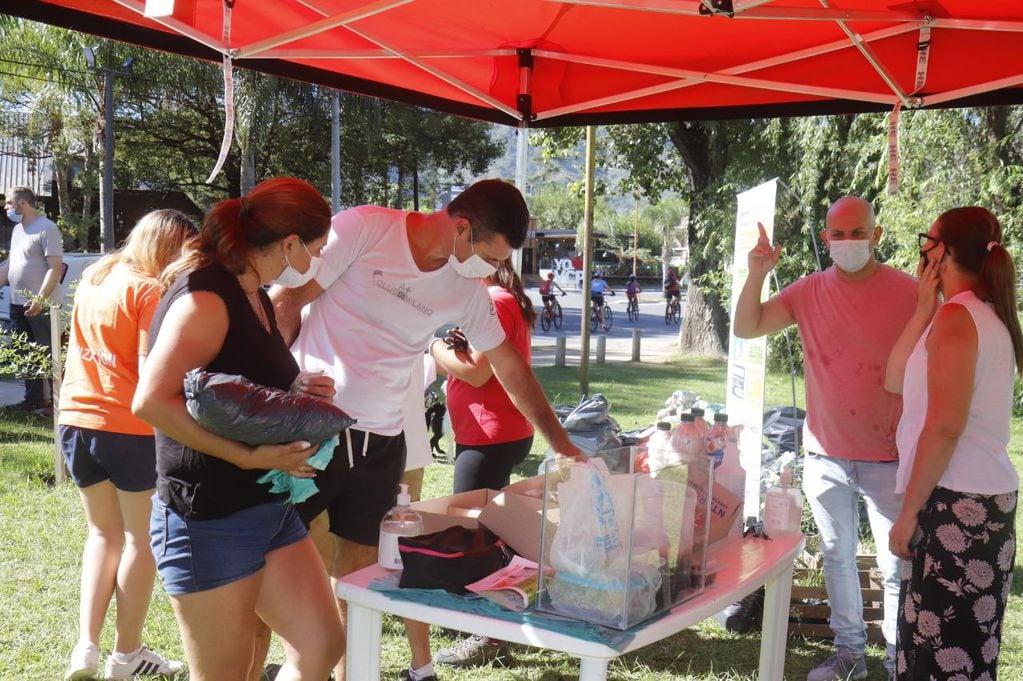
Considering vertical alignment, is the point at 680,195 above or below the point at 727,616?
above

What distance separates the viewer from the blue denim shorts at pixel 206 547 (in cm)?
203

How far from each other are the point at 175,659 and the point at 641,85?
2.84 metres

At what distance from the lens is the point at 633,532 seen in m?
1.90

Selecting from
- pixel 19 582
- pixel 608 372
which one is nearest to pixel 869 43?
pixel 19 582

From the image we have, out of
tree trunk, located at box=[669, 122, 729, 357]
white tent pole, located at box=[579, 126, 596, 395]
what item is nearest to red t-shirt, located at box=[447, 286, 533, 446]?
white tent pole, located at box=[579, 126, 596, 395]

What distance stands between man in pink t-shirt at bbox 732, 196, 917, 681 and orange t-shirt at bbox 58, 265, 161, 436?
220 cm

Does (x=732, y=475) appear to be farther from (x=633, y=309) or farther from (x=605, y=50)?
(x=633, y=309)

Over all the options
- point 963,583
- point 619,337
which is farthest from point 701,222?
point 963,583

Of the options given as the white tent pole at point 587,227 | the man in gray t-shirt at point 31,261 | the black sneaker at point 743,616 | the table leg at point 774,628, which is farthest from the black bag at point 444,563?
the man in gray t-shirt at point 31,261

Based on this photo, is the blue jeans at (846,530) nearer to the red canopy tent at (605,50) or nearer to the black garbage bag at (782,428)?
the red canopy tent at (605,50)

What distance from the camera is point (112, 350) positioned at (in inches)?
125

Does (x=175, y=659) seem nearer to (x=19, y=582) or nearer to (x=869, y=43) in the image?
(x=19, y=582)

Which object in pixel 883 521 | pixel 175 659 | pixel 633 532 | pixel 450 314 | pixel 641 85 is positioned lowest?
pixel 175 659

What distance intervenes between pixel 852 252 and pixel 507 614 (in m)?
2.09
